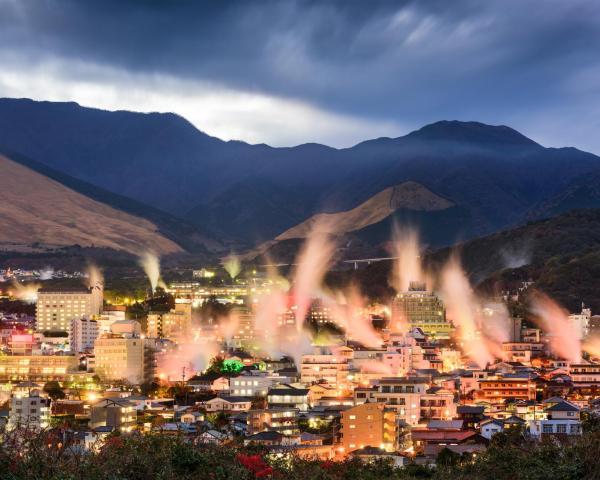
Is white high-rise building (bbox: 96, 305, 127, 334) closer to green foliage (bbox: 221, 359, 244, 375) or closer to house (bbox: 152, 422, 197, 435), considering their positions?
green foliage (bbox: 221, 359, 244, 375)

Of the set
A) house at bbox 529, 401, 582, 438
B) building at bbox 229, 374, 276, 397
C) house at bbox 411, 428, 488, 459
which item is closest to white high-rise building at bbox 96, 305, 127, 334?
building at bbox 229, 374, 276, 397

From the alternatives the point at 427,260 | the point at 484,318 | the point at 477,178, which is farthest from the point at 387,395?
the point at 477,178

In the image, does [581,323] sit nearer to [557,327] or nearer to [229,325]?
[557,327]

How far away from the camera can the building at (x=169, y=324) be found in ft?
188

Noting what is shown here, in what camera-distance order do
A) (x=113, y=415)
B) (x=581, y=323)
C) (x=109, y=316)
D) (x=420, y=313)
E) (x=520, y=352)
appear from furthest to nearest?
(x=420, y=313), (x=109, y=316), (x=581, y=323), (x=520, y=352), (x=113, y=415)

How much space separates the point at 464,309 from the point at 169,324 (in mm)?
15356

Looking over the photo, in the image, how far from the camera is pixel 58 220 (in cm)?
13262

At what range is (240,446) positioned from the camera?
26656mm

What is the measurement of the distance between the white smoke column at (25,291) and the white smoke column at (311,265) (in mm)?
16278

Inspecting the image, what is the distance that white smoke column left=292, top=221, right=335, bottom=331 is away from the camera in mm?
67125

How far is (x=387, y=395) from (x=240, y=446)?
1051 cm

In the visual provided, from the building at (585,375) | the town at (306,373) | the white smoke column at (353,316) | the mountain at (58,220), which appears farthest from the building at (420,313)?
the mountain at (58,220)

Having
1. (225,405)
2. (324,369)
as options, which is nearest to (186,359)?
(324,369)

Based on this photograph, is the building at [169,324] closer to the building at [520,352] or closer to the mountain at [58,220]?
the building at [520,352]
